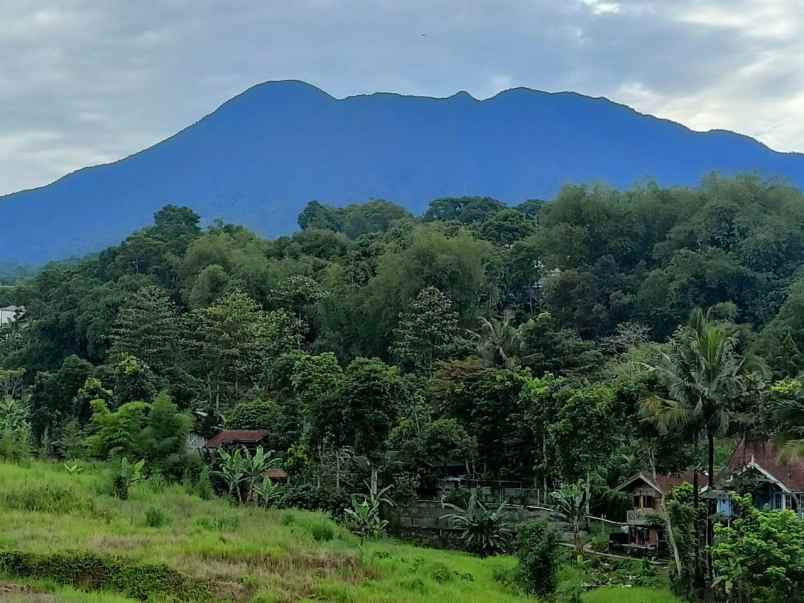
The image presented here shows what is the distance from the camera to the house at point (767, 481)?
69.6 ft

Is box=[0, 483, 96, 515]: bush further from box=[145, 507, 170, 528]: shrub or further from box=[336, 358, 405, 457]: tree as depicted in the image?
box=[336, 358, 405, 457]: tree

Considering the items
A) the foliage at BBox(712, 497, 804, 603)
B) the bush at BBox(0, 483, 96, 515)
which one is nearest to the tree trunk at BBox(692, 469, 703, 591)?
the foliage at BBox(712, 497, 804, 603)

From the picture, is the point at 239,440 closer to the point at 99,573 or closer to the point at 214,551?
the point at 214,551

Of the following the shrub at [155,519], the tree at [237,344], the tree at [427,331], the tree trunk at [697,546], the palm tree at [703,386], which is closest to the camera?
the palm tree at [703,386]

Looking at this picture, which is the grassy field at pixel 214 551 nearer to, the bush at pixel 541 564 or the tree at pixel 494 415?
the bush at pixel 541 564

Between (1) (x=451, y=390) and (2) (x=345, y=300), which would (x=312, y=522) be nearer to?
(1) (x=451, y=390)

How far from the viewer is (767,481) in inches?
853

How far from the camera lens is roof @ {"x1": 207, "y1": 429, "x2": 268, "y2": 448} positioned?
102 ft

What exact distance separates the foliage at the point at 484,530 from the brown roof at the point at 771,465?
700 cm

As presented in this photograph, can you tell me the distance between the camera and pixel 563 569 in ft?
68.5

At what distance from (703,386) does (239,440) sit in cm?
1915

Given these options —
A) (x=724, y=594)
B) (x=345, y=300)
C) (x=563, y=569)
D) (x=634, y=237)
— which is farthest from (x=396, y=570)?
(x=634, y=237)

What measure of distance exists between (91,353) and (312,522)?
105 ft

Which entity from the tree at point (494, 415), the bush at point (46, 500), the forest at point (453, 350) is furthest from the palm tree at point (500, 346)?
the bush at point (46, 500)
